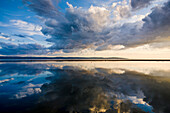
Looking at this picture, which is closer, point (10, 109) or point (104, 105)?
point (10, 109)

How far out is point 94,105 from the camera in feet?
28.1

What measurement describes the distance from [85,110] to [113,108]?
8.12 feet

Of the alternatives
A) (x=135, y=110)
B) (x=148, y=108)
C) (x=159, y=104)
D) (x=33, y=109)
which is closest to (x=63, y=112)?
(x=33, y=109)

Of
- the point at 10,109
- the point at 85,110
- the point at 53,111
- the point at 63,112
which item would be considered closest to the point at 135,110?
the point at 85,110

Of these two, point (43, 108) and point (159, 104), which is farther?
point (159, 104)

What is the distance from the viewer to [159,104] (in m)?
8.79

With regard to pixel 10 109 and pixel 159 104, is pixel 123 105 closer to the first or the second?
pixel 159 104

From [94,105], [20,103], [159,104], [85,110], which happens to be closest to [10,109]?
[20,103]

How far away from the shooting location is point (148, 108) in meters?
8.08

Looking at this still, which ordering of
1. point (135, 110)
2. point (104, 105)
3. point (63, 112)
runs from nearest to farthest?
point (63, 112), point (135, 110), point (104, 105)

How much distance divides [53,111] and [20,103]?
3957mm

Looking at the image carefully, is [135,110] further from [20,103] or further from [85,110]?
[20,103]

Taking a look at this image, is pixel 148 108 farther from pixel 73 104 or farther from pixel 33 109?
pixel 33 109

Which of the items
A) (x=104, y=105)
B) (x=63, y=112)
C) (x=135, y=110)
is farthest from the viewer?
(x=104, y=105)
